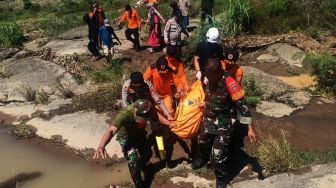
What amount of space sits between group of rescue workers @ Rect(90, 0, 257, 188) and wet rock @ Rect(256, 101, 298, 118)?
1.44 m

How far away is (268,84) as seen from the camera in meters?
8.64

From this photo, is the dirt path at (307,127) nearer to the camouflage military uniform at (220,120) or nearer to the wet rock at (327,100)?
the wet rock at (327,100)

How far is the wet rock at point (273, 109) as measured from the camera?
7.58m

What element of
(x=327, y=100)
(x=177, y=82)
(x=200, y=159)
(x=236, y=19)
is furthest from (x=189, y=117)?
(x=236, y=19)

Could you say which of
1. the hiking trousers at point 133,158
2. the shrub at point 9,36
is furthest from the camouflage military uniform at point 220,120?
the shrub at point 9,36

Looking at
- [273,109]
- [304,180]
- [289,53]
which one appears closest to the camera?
[304,180]

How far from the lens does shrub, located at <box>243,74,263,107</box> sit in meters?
7.84

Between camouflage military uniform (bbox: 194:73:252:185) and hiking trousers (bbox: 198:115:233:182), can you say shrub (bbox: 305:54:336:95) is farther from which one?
hiking trousers (bbox: 198:115:233:182)

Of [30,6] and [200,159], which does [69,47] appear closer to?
[200,159]

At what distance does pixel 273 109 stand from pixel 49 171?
3.70 meters

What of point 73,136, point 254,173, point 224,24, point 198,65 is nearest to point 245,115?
point 254,173

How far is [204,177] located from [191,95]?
1.20m

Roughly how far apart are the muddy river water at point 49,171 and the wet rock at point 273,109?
98.7 inches

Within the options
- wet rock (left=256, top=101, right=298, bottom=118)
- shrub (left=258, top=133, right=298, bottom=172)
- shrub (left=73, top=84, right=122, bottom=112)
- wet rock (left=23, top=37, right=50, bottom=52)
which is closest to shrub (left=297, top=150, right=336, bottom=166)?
shrub (left=258, top=133, right=298, bottom=172)
